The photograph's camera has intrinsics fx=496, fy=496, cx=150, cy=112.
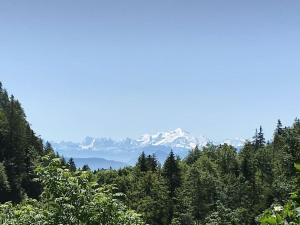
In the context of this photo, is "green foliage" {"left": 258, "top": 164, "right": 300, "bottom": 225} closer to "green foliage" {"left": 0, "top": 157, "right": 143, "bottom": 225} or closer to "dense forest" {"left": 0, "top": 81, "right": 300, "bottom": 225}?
"green foliage" {"left": 0, "top": 157, "right": 143, "bottom": 225}

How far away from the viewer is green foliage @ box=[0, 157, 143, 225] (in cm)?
1762

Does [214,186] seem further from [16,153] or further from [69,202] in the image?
[69,202]

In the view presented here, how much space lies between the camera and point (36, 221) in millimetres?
18078

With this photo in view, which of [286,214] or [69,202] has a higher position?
[69,202]

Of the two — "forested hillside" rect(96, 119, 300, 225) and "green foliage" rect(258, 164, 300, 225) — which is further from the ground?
"forested hillside" rect(96, 119, 300, 225)

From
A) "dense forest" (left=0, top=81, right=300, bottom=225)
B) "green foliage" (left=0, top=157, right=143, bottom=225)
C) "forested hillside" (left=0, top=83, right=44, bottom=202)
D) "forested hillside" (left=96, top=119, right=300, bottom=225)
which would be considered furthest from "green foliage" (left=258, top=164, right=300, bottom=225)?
"forested hillside" (left=0, top=83, right=44, bottom=202)

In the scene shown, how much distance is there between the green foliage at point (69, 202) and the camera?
57.8 ft

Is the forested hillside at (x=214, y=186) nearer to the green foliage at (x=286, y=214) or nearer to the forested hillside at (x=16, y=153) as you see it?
the forested hillside at (x=16, y=153)

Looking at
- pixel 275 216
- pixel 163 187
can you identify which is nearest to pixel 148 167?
pixel 163 187

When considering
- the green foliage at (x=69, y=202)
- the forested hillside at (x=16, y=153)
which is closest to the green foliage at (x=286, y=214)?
the green foliage at (x=69, y=202)

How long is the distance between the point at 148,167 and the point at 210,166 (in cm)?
1673

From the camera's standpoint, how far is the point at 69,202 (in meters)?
17.7

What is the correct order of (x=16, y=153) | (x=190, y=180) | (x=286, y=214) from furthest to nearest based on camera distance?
(x=16, y=153), (x=190, y=180), (x=286, y=214)

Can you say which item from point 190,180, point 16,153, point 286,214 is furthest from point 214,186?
point 286,214
